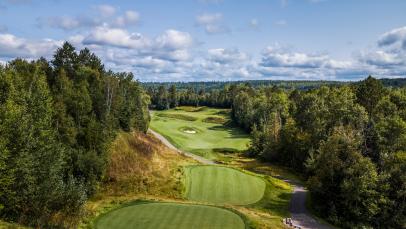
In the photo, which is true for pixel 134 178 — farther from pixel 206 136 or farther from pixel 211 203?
pixel 206 136

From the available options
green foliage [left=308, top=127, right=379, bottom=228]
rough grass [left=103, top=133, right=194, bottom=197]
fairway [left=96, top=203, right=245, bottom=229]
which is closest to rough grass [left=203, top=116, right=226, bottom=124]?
rough grass [left=103, top=133, right=194, bottom=197]

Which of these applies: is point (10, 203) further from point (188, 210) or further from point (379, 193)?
point (379, 193)

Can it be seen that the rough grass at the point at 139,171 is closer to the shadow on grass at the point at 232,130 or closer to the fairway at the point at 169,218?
the fairway at the point at 169,218

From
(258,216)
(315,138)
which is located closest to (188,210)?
(258,216)

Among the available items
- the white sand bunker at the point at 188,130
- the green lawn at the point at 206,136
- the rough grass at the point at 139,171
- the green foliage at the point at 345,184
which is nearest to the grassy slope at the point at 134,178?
the rough grass at the point at 139,171

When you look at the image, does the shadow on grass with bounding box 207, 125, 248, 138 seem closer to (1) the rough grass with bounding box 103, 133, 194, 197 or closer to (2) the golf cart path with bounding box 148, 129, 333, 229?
(1) the rough grass with bounding box 103, 133, 194, 197

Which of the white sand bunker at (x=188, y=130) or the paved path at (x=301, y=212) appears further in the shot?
the white sand bunker at (x=188, y=130)

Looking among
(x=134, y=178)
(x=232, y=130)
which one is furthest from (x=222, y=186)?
(x=232, y=130)
